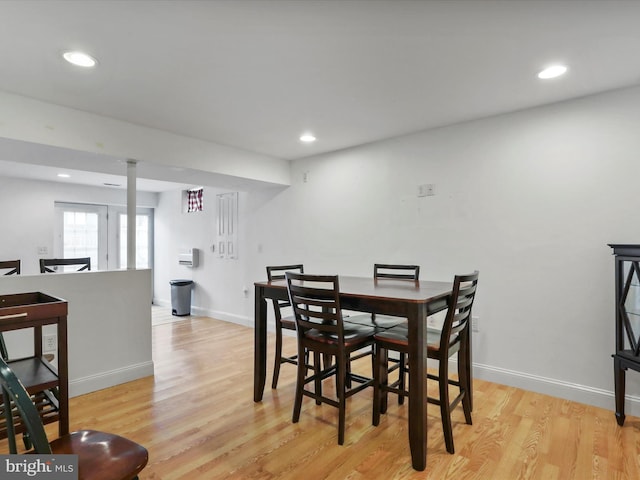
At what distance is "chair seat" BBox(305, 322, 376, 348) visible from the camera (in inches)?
88.1

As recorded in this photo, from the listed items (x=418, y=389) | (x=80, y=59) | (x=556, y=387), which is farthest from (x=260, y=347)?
(x=556, y=387)

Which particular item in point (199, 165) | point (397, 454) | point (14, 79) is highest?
point (14, 79)

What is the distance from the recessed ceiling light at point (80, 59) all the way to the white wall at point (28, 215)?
176 inches

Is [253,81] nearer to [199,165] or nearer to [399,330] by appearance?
[199,165]

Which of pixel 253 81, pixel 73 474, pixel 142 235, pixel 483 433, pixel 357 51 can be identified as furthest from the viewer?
pixel 142 235

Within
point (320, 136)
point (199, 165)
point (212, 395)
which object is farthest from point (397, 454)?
point (199, 165)

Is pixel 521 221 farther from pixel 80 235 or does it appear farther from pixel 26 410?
pixel 80 235

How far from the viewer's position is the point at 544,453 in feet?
6.76

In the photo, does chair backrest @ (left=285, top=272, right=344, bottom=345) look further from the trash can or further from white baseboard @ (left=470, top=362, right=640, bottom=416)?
the trash can

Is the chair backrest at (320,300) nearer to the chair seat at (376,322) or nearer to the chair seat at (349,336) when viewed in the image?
the chair seat at (349,336)

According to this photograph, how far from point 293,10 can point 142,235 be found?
648 cm

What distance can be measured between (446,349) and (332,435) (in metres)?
0.90

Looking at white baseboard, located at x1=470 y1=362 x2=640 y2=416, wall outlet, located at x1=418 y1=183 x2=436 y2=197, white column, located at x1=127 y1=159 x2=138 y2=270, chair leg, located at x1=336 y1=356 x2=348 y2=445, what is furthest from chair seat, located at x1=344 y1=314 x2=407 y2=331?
white column, located at x1=127 y1=159 x2=138 y2=270

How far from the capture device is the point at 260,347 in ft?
9.14
